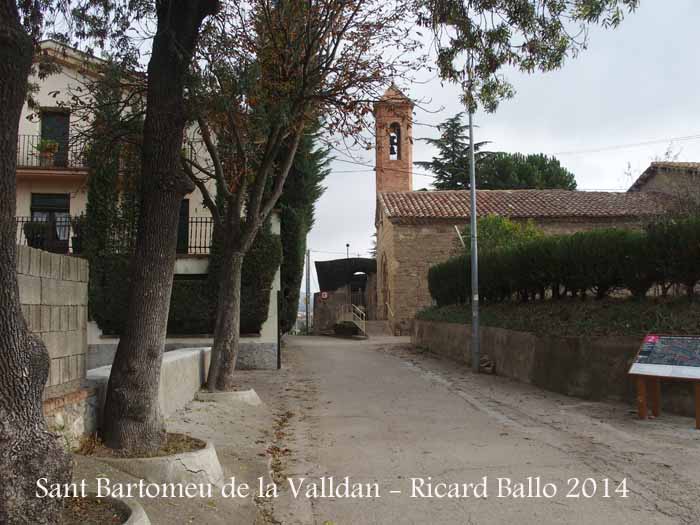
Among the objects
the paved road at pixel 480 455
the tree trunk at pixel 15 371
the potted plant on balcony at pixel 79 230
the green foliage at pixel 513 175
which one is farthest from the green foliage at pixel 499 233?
the green foliage at pixel 513 175

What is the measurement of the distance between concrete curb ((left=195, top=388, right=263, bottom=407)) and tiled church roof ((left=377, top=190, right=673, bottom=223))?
20.0 metres

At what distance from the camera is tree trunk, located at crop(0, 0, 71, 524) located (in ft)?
11.3

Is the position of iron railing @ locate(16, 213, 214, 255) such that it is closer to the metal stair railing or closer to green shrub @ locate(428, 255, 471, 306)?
green shrub @ locate(428, 255, 471, 306)

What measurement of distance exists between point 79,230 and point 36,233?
6.04 feet

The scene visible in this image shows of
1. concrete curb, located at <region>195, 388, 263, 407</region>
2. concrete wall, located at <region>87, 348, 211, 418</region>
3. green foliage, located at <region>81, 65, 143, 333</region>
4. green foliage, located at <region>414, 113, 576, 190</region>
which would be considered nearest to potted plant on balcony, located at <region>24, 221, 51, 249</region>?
green foliage, located at <region>81, 65, 143, 333</region>

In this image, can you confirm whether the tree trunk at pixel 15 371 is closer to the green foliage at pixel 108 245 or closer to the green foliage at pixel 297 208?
the green foliage at pixel 108 245

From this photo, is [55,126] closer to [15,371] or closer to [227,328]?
[227,328]

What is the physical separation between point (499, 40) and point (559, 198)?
81.6 ft

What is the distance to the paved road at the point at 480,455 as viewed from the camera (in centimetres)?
534

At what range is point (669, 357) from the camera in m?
8.64

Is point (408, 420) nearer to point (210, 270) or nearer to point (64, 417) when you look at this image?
point (64, 417)

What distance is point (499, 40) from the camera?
8906mm

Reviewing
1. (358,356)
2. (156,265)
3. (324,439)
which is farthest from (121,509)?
(358,356)

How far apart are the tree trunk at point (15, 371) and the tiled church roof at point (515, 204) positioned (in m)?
26.4
